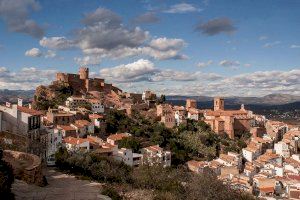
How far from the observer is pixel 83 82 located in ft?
242

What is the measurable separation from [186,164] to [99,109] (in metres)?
18.2

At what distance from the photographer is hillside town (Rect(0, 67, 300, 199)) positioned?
29.3 metres

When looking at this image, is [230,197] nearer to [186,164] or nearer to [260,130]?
[186,164]

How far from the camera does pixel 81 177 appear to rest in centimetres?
1944

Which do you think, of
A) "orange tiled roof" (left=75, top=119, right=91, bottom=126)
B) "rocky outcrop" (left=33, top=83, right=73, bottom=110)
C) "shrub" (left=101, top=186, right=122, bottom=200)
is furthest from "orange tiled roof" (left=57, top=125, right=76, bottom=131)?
"shrub" (left=101, top=186, right=122, bottom=200)

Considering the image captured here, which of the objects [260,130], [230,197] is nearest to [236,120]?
[260,130]

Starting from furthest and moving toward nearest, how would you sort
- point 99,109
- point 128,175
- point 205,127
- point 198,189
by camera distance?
point 205,127
point 99,109
point 128,175
point 198,189

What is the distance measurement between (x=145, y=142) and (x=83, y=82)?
82.6 feet

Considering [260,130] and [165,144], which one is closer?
[165,144]

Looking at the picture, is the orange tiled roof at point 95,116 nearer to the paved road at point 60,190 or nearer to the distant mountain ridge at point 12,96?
the distant mountain ridge at point 12,96

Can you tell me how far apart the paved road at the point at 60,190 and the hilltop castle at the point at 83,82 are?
175 ft

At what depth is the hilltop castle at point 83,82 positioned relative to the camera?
2790 inches

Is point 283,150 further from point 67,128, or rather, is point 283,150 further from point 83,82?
point 83,82

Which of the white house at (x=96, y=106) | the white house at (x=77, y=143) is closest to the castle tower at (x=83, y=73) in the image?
the white house at (x=96, y=106)
